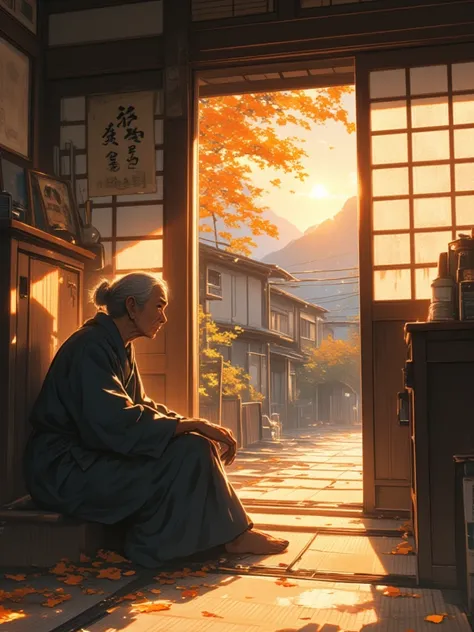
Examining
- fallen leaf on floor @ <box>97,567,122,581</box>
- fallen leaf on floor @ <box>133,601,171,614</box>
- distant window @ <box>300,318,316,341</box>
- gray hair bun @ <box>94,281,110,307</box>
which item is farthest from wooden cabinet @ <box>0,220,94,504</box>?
distant window @ <box>300,318,316,341</box>

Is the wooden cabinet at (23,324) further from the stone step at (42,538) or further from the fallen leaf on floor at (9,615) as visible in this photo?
the fallen leaf on floor at (9,615)

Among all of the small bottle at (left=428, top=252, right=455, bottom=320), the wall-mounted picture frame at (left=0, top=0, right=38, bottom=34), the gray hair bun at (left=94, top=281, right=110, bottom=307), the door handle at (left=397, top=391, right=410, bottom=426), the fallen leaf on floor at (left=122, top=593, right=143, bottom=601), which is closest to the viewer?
the fallen leaf on floor at (left=122, top=593, right=143, bottom=601)

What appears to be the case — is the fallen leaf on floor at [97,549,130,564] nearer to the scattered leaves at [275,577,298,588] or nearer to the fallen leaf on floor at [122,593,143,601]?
the fallen leaf on floor at [122,593,143,601]

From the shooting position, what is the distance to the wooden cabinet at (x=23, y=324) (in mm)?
3586

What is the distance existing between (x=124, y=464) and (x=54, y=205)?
2.11 meters

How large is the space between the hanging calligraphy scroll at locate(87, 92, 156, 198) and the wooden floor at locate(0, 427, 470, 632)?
243 cm

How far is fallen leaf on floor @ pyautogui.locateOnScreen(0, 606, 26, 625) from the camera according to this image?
2.48 metres

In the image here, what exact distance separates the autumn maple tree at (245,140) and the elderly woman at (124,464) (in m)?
6.42

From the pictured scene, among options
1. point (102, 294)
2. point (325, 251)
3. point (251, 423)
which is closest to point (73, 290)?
point (102, 294)

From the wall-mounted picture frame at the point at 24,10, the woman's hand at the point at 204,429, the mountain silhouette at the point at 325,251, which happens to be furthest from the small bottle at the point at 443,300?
the mountain silhouette at the point at 325,251

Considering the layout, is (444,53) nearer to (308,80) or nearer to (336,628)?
(308,80)

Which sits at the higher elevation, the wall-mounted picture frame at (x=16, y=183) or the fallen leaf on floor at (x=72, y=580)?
the wall-mounted picture frame at (x=16, y=183)

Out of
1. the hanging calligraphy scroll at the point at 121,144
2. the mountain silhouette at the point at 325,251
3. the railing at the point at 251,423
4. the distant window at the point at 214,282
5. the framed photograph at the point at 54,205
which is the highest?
the mountain silhouette at the point at 325,251

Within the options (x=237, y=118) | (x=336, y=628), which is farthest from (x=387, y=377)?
(x=237, y=118)
